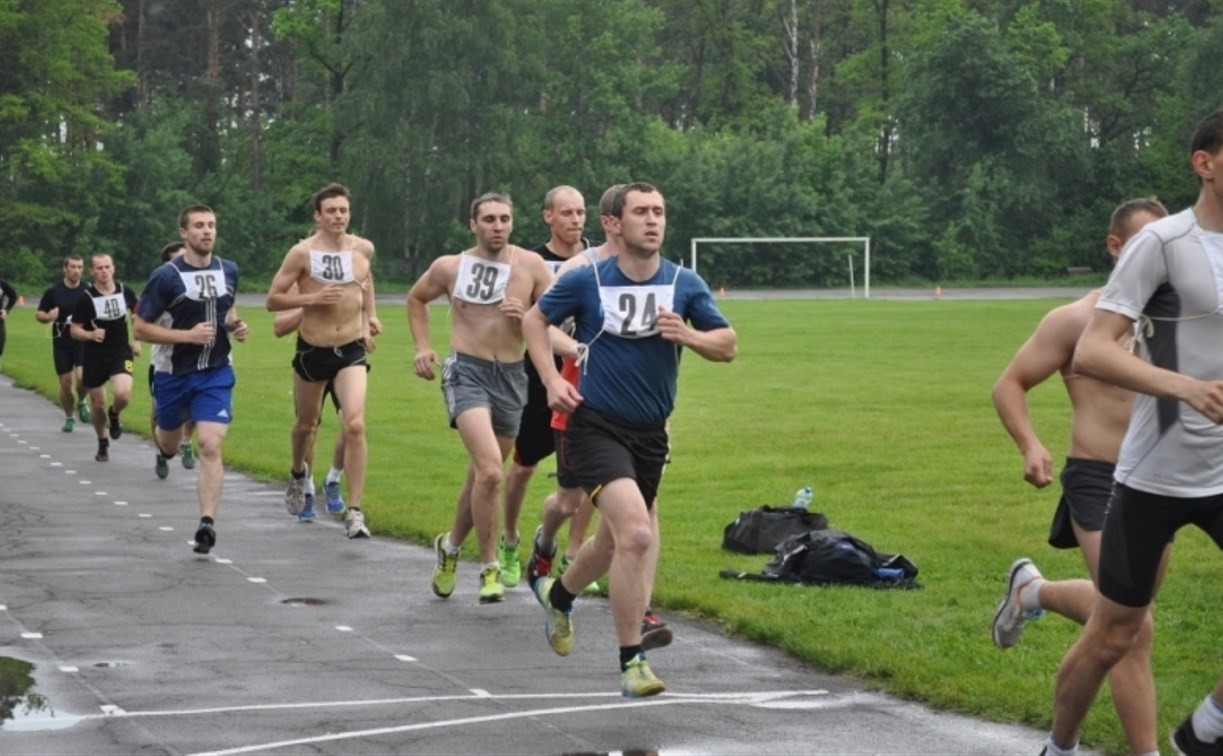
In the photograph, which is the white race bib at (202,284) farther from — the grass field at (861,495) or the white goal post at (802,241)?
the white goal post at (802,241)

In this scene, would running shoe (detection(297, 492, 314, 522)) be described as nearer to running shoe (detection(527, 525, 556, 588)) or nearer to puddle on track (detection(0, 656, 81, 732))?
running shoe (detection(527, 525, 556, 588))

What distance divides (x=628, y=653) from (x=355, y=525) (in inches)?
242

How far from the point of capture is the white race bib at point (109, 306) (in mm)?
22562

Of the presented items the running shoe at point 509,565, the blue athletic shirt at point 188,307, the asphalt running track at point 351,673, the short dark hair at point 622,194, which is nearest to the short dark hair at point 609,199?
the short dark hair at point 622,194

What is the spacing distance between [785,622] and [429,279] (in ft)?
9.95

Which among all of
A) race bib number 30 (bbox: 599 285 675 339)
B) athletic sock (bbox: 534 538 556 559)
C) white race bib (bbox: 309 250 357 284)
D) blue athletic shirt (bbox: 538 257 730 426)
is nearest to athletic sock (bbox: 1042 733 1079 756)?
blue athletic shirt (bbox: 538 257 730 426)

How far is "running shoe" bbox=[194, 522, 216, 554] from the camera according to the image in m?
13.3

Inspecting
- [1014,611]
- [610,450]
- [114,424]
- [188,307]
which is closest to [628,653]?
[610,450]

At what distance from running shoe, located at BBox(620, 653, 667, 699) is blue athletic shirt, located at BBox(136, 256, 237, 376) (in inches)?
249

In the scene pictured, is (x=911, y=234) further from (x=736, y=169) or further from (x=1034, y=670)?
(x=1034, y=670)

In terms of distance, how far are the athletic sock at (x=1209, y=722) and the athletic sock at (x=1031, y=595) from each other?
1101 mm

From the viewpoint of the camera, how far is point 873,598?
1131 cm

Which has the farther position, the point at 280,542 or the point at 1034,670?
the point at 280,542

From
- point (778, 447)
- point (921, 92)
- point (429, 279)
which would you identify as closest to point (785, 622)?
point (429, 279)
